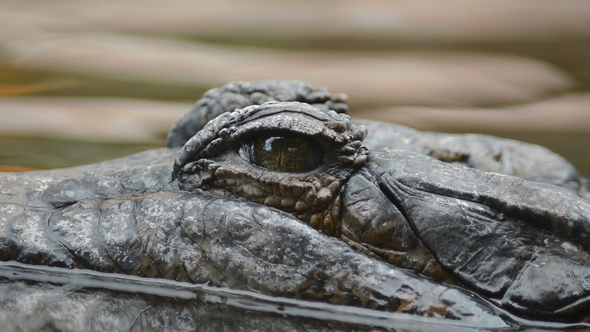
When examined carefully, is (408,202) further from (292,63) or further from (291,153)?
(292,63)

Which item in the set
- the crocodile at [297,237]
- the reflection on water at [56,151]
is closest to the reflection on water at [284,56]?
the reflection on water at [56,151]

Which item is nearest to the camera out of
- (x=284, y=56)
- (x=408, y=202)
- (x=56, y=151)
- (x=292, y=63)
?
(x=408, y=202)

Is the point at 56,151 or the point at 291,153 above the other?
the point at 291,153

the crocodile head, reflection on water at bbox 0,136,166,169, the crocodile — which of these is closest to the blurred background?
reflection on water at bbox 0,136,166,169

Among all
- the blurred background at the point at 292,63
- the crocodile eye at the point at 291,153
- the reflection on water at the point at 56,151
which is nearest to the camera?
the crocodile eye at the point at 291,153

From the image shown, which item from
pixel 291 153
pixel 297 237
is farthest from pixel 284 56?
pixel 297 237

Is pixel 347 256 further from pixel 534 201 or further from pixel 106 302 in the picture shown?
pixel 106 302

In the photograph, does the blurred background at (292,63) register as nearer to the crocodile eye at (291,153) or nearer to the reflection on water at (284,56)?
the reflection on water at (284,56)
